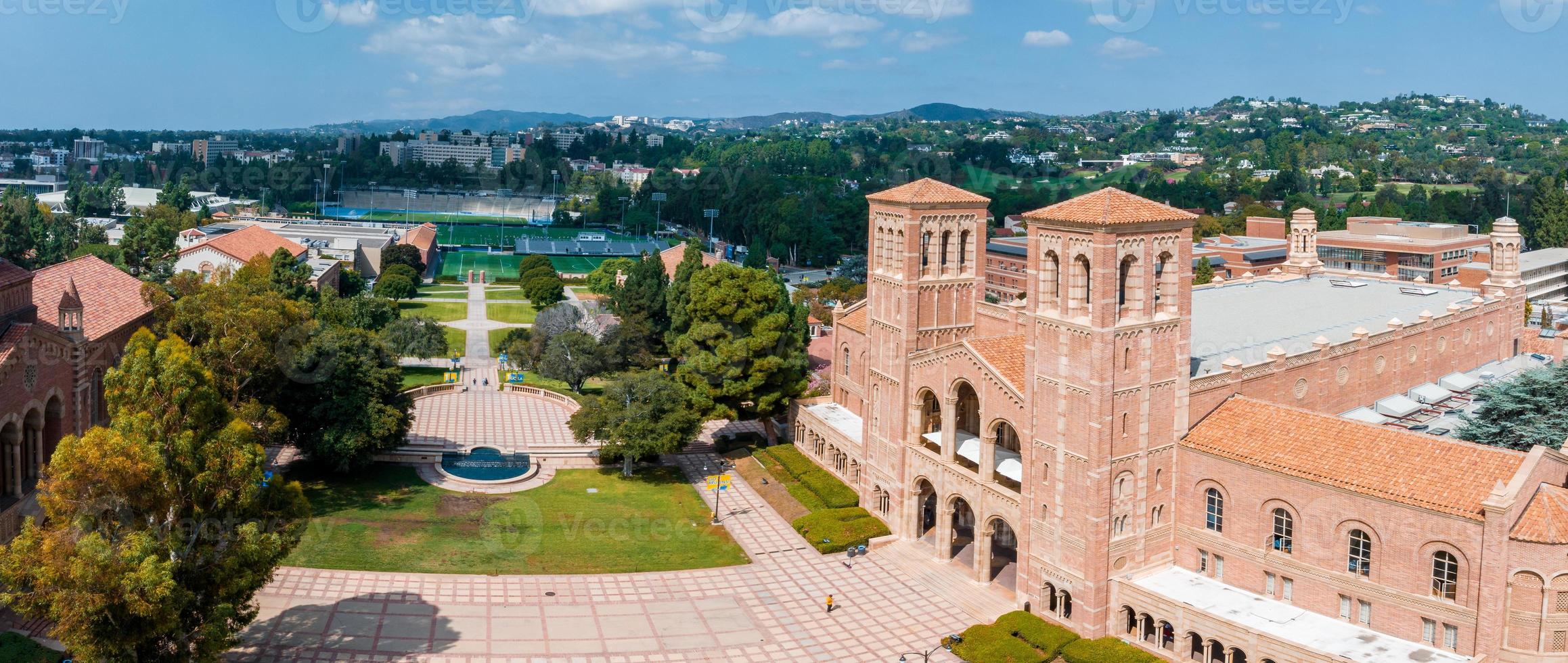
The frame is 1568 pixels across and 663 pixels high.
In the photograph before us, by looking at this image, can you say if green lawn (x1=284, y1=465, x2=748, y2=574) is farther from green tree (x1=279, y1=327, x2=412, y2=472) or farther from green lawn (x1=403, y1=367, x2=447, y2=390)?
green lawn (x1=403, y1=367, x2=447, y2=390)

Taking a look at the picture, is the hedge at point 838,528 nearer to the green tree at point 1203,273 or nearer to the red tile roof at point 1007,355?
the red tile roof at point 1007,355

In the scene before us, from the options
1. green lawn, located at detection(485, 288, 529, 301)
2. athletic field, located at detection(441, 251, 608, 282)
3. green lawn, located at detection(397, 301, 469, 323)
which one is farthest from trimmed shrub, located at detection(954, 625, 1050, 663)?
athletic field, located at detection(441, 251, 608, 282)

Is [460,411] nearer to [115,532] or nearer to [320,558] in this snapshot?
[320,558]

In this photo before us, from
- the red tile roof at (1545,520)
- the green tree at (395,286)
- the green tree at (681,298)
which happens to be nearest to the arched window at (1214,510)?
the red tile roof at (1545,520)

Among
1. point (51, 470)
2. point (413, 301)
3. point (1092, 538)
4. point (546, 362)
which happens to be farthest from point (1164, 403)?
point (413, 301)

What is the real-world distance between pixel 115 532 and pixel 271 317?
22478 millimetres

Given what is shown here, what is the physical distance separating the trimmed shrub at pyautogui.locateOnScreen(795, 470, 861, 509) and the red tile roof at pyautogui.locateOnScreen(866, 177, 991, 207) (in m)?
14.4

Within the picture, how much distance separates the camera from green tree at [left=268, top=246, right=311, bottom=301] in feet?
270

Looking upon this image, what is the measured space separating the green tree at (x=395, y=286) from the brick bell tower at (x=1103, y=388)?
83897 millimetres

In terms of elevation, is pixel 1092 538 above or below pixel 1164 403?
below

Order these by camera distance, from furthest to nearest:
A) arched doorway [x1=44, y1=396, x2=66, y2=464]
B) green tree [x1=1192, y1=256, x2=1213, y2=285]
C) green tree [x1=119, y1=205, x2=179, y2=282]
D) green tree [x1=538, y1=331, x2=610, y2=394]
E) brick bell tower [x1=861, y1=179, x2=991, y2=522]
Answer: green tree [x1=1192, y1=256, x2=1213, y2=285] → green tree [x1=119, y1=205, x2=179, y2=282] → green tree [x1=538, y1=331, x2=610, y2=394] → brick bell tower [x1=861, y1=179, x2=991, y2=522] → arched doorway [x1=44, y1=396, x2=66, y2=464]

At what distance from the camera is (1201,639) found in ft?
129

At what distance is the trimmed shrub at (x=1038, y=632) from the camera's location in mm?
40812

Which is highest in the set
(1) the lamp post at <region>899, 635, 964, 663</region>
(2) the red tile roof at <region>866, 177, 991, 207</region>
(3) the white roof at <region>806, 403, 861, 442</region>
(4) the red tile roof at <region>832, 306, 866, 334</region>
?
(2) the red tile roof at <region>866, 177, 991, 207</region>
